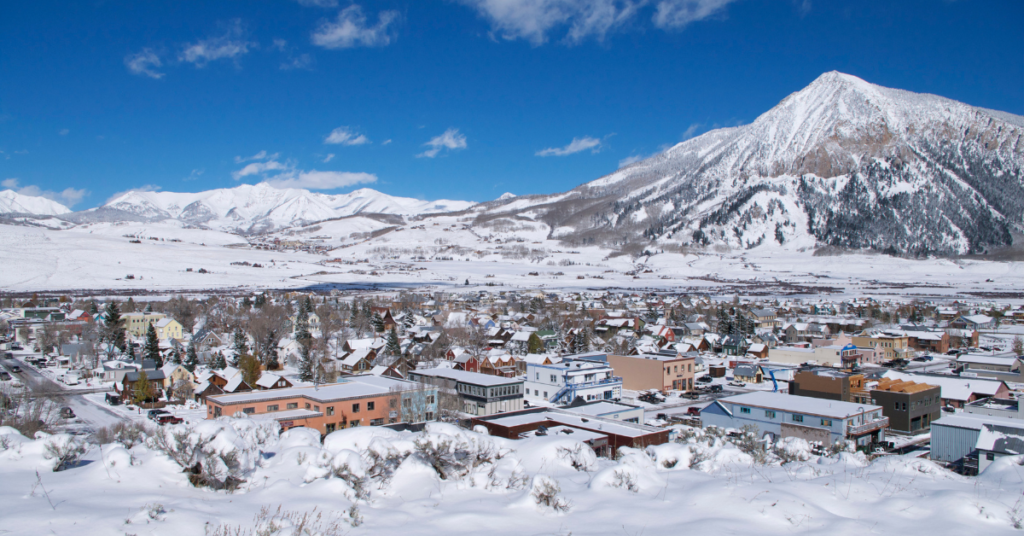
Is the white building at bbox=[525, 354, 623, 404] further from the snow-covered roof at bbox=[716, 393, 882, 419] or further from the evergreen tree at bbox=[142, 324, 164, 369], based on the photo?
the evergreen tree at bbox=[142, 324, 164, 369]

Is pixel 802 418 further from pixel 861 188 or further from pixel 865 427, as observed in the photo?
pixel 861 188

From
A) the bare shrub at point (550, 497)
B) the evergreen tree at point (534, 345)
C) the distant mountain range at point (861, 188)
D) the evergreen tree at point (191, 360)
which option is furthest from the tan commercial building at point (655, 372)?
the distant mountain range at point (861, 188)

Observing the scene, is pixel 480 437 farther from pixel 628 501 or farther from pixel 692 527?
pixel 692 527

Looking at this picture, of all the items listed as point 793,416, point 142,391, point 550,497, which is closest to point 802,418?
point 793,416

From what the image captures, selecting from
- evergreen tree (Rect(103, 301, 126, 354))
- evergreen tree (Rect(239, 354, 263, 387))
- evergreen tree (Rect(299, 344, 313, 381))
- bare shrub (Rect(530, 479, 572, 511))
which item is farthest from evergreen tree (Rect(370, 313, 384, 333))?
bare shrub (Rect(530, 479, 572, 511))

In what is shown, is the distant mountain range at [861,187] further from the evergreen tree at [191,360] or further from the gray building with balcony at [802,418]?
the evergreen tree at [191,360]

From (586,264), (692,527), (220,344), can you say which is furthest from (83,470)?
(586,264)
